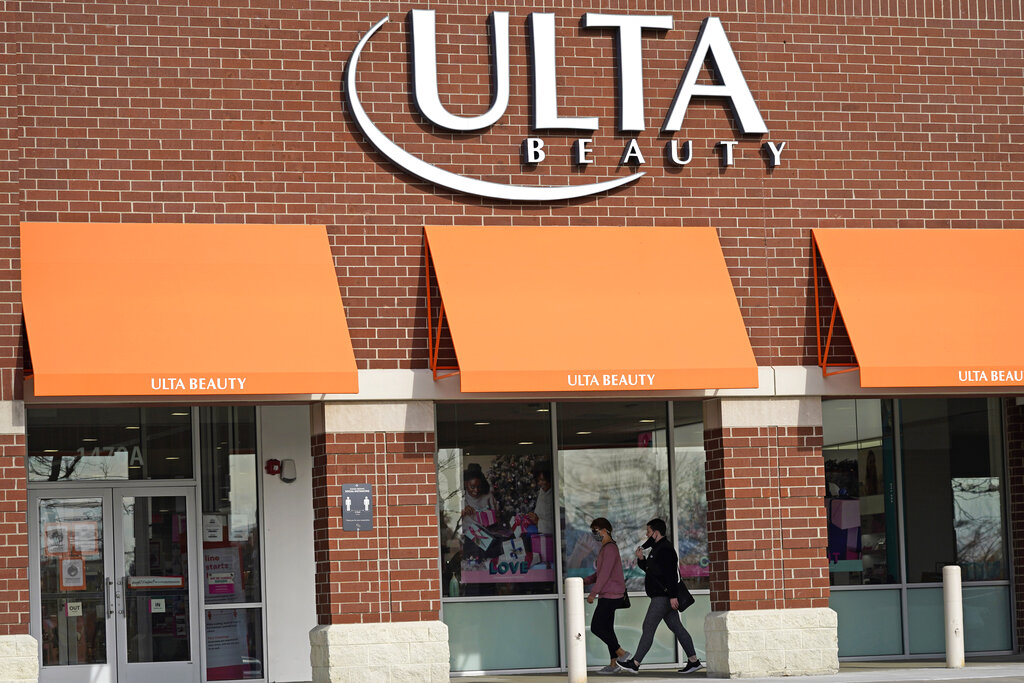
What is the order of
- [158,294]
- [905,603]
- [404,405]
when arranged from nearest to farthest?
[158,294] → [404,405] → [905,603]

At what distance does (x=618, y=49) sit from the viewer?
15.2 m

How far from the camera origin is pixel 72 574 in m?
15.3

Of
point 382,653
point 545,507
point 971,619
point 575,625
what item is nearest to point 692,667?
point 545,507

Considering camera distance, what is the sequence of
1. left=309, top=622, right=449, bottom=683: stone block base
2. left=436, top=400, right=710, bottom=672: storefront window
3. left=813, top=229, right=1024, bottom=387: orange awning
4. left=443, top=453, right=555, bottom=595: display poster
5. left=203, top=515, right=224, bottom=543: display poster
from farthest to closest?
left=443, top=453, right=555, bottom=595: display poster < left=436, top=400, right=710, bottom=672: storefront window < left=203, top=515, right=224, bottom=543: display poster < left=813, top=229, right=1024, bottom=387: orange awning < left=309, top=622, right=449, bottom=683: stone block base

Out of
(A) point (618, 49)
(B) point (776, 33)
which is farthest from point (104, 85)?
(B) point (776, 33)

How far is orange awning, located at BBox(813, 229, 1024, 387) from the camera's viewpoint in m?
14.5

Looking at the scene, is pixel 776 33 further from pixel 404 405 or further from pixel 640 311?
pixel 404 405

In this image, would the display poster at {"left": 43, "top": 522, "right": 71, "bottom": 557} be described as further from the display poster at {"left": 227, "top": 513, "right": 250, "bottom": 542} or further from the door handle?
the display poster at {"left": 227, "top": 513, "right": 250, "bottom": 542}

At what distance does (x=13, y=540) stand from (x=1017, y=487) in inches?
461

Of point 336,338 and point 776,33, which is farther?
point 776,33

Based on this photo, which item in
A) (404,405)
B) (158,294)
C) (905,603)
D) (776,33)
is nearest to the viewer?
(158,294)

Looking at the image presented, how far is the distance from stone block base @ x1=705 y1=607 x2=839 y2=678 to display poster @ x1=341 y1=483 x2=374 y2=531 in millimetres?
3856

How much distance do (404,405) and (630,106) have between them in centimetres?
404

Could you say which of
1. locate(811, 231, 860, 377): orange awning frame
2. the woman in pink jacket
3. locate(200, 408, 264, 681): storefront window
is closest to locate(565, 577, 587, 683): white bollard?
the woman in pink jacket
